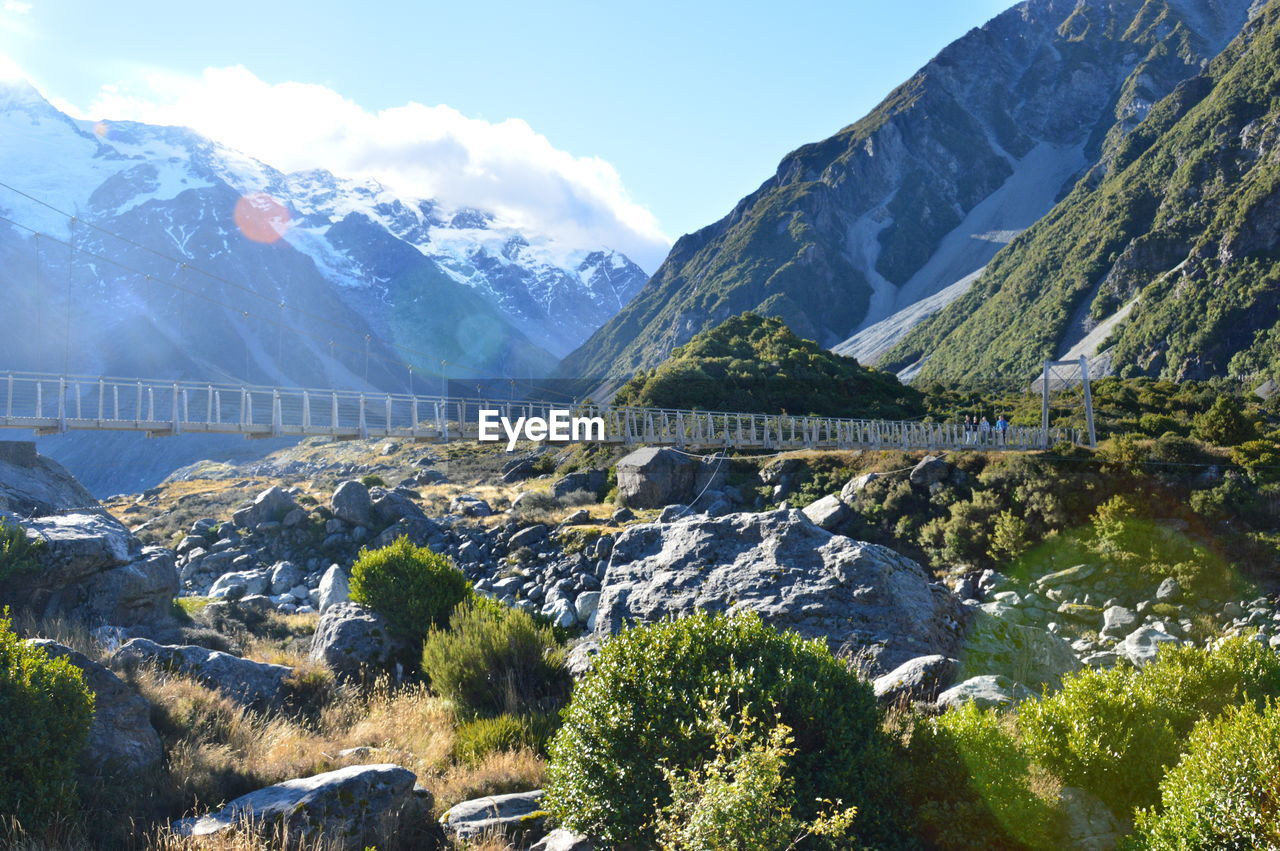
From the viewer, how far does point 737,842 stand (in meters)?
3.69

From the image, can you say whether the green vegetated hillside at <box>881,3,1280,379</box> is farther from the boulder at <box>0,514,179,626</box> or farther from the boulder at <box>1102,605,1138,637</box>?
the boulder at <box>0,514,179,626</box>

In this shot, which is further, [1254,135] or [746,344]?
[1254,135]

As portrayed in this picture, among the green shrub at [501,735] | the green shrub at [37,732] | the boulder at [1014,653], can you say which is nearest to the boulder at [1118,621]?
the boulder at [1014,653]

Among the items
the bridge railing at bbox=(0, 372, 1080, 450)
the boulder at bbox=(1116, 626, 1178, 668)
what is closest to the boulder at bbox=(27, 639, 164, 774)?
the bridge railing at bbox=(0, 372, 1080, 450)

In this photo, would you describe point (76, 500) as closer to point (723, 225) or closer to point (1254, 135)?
point (1254, 135)

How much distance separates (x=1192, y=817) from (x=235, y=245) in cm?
21228

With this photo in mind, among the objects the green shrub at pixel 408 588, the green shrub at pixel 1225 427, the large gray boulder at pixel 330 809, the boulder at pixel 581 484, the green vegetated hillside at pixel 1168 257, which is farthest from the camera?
the green vegetated hillside at pixel 1168 257

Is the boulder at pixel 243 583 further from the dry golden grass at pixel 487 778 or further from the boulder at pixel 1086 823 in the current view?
the boulder at pixel 1086 823

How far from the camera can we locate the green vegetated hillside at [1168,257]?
64.1 metres

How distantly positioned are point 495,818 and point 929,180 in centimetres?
15949

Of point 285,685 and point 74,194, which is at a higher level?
point 74,194

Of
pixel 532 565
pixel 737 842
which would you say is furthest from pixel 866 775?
pixel 532 565

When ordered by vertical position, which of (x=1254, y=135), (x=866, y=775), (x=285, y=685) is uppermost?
(x=1254, y=135)

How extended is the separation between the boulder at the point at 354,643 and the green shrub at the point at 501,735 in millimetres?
2796
